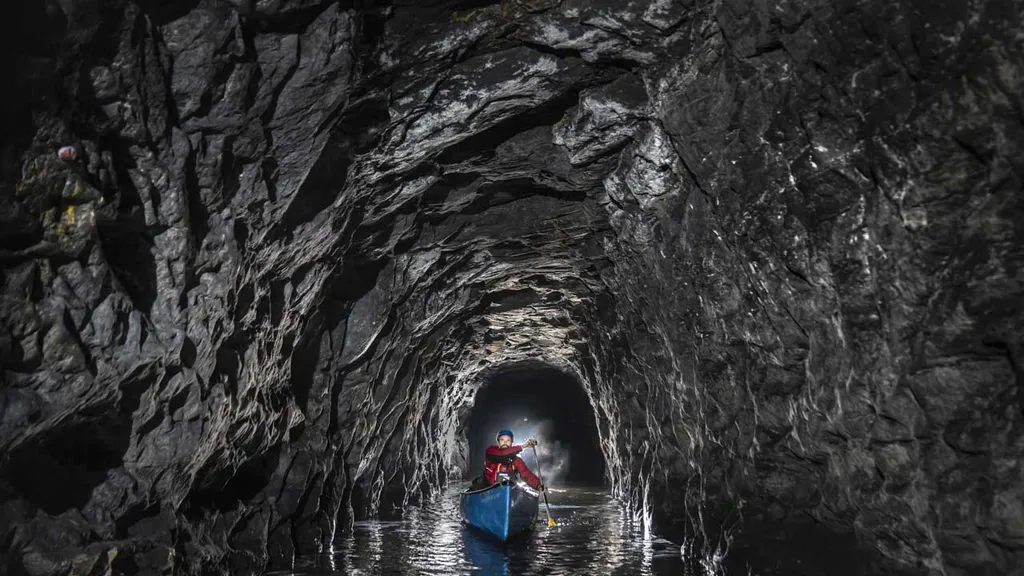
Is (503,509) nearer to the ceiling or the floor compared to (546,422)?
nearer to the floor

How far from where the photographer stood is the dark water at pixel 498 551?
34.5ft

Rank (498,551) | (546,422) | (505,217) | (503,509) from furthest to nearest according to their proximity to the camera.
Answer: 1. (546,422)
2. (503,509)
3. (498,551)
4. (505,217)

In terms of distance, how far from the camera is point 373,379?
43.8ft

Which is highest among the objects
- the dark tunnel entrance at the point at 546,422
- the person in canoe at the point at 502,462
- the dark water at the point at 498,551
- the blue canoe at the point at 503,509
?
the dark tunnel entrance at the point at 546,422

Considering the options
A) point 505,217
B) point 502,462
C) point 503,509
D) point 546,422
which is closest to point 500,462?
point 502,462

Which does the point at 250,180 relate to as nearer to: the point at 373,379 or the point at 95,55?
the point at 95,55

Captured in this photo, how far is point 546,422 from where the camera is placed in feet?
119

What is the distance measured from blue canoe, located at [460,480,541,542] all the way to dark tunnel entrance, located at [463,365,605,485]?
14967 mm

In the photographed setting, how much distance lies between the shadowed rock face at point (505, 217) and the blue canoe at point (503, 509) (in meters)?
3.06

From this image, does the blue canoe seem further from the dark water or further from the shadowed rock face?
the shadowed rock face

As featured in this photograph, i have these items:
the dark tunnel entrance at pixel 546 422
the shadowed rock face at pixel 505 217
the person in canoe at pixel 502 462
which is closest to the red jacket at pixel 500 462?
the person in canoe at pixel 502 462

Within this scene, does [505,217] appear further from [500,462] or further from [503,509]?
[500,462]

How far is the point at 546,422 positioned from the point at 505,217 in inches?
1002

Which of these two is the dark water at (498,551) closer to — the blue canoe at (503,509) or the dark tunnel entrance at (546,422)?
the blue canoe at (503,509)
